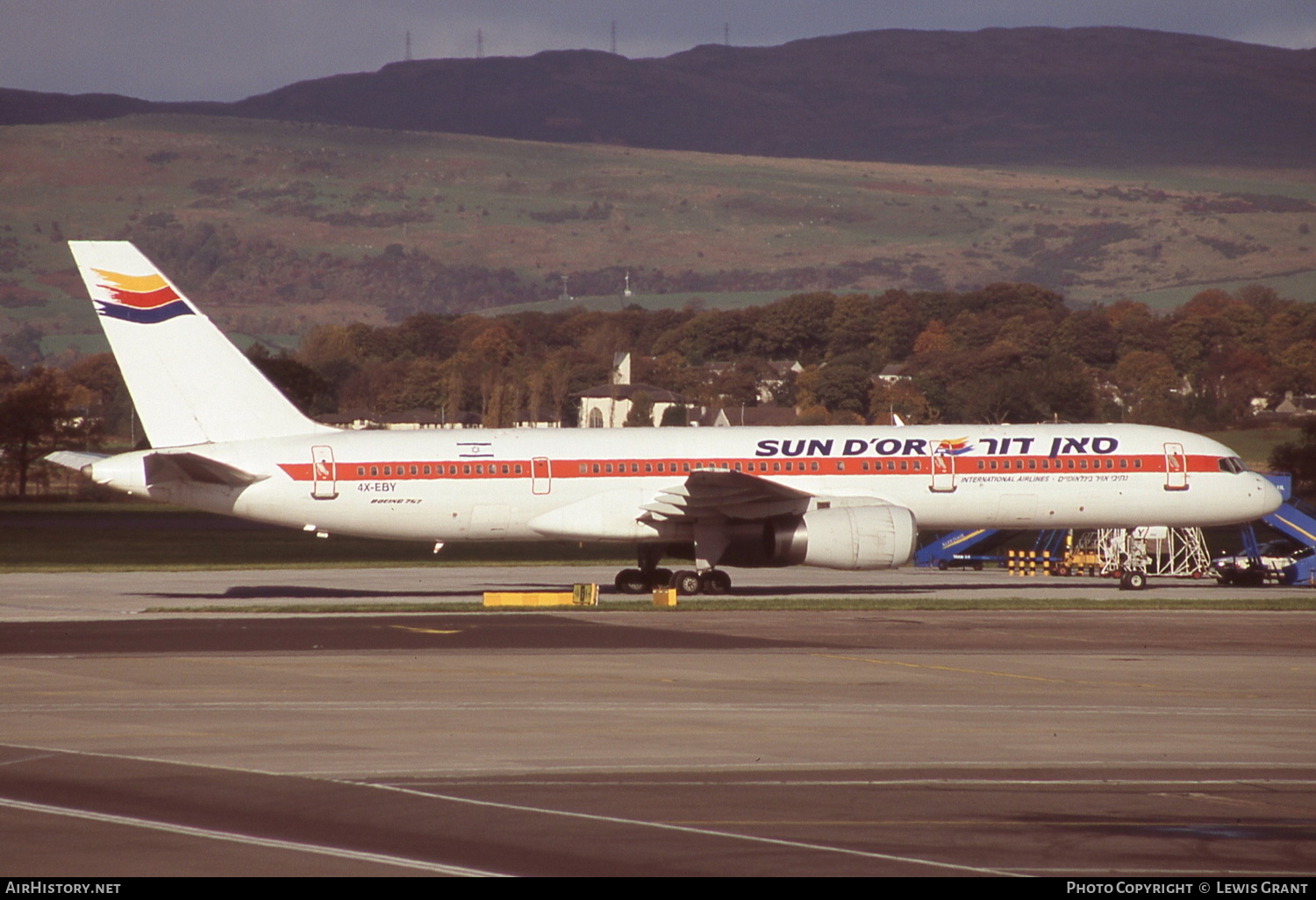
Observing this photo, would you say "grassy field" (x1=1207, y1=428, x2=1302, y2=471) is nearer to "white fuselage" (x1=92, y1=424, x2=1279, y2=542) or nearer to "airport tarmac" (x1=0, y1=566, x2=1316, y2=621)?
"airport tarmac" (x1=0, y1=566, x2=1316, y2=621)

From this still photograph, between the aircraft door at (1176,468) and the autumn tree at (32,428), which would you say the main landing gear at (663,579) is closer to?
the aircraft door at (1176,468)

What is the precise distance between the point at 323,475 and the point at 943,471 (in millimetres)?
14232

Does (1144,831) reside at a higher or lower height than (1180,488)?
lower

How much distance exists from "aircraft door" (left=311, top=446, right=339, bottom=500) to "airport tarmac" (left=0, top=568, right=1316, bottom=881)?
497cm

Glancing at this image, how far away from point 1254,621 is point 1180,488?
7.32m

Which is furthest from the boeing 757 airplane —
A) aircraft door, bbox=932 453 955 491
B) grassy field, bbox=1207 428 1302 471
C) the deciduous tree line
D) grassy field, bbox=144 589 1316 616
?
the deciduous tree line

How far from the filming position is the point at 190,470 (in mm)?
34938

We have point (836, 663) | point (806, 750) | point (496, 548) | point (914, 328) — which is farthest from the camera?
point (914, 328)

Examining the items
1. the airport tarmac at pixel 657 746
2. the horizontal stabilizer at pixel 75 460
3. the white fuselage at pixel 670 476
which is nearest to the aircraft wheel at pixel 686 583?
the white fuselage at pixel 670 476

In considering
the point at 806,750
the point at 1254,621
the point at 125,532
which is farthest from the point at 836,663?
the point at 125,532

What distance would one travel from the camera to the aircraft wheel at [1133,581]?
133 ft

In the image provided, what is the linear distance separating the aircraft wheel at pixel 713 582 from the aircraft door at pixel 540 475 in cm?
424

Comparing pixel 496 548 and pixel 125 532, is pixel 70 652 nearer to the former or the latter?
pixel 496 548
